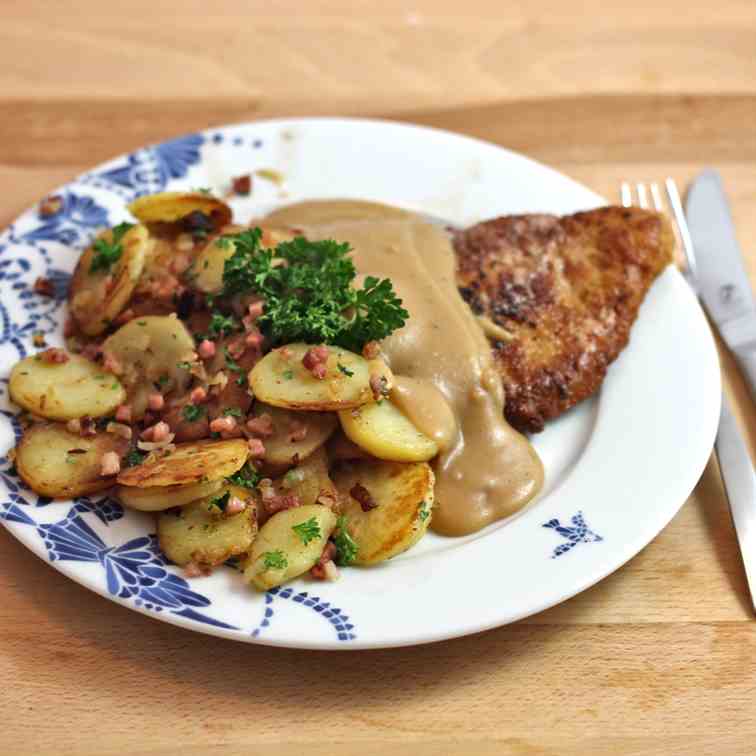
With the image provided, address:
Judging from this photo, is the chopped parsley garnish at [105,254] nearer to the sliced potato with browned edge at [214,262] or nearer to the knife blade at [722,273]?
the sliced potato with browned edge at [214,262]

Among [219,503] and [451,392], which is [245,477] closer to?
[219,503]

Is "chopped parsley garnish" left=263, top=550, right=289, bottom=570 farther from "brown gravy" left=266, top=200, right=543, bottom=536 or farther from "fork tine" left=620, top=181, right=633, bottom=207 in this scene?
"fork tine" left=620, top=181, right=633, bottom=207

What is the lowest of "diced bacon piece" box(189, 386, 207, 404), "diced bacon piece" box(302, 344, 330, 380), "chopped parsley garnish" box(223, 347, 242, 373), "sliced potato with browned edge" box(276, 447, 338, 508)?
"sliced potato with browned edge" box(276, 447, 338, 508)

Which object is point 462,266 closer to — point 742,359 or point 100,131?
point 742,359

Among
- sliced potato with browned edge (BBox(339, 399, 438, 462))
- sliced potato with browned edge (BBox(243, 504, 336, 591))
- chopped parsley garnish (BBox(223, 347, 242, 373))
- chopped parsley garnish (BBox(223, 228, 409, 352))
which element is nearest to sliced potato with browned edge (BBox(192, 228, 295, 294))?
chopped parsley garnish (BBox(223, 228, 409, 352))

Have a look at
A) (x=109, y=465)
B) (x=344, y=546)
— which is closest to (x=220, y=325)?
(x=109, y=465)

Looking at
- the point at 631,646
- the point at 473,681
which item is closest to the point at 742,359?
the point at 631,646
